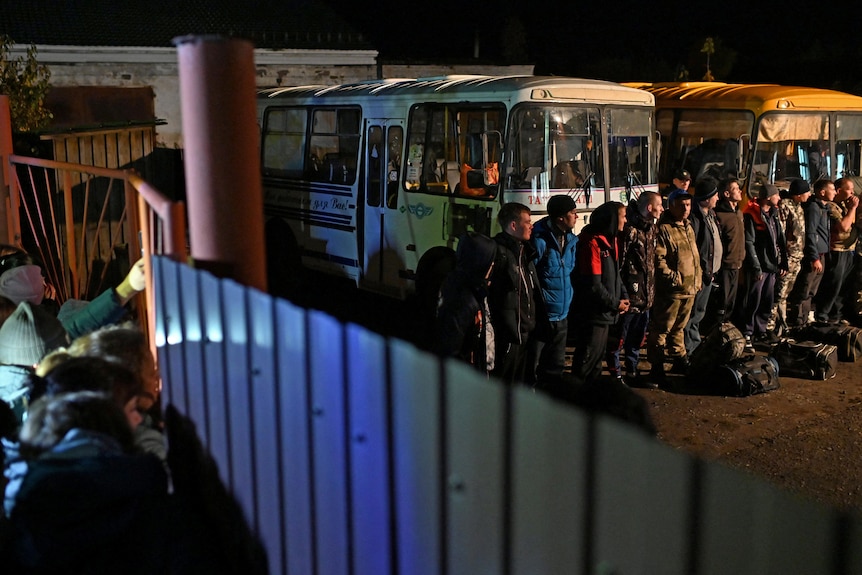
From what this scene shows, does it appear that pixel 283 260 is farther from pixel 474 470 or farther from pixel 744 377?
pixel 474 470

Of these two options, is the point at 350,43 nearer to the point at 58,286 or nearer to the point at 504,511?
the point at 58,286

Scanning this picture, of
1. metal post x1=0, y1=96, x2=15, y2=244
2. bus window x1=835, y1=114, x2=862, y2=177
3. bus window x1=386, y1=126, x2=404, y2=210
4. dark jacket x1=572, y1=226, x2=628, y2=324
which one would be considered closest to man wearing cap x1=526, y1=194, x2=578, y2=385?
dark jacket x1=572, y1=226, x2=628, y2=324

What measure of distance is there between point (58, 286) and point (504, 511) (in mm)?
5866

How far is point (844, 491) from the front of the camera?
5559 millimetres

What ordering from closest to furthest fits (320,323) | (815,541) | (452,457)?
(815,541) < (452,457) < (320,323)

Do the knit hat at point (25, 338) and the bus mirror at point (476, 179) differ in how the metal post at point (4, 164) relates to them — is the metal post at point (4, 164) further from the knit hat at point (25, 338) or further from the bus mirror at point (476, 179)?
the bus mirror at point (476, 179)

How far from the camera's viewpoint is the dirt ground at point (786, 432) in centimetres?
575

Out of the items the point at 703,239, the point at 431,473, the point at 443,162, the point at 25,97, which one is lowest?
the point at 703,239

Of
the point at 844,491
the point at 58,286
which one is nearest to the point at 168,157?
the point at 58,286

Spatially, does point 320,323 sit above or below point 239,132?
below

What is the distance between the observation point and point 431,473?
1901 mm

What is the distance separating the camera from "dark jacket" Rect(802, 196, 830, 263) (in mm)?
9117

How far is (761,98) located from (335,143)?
231 inches

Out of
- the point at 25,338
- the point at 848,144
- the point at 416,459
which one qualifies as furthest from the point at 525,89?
the point at 416,459
